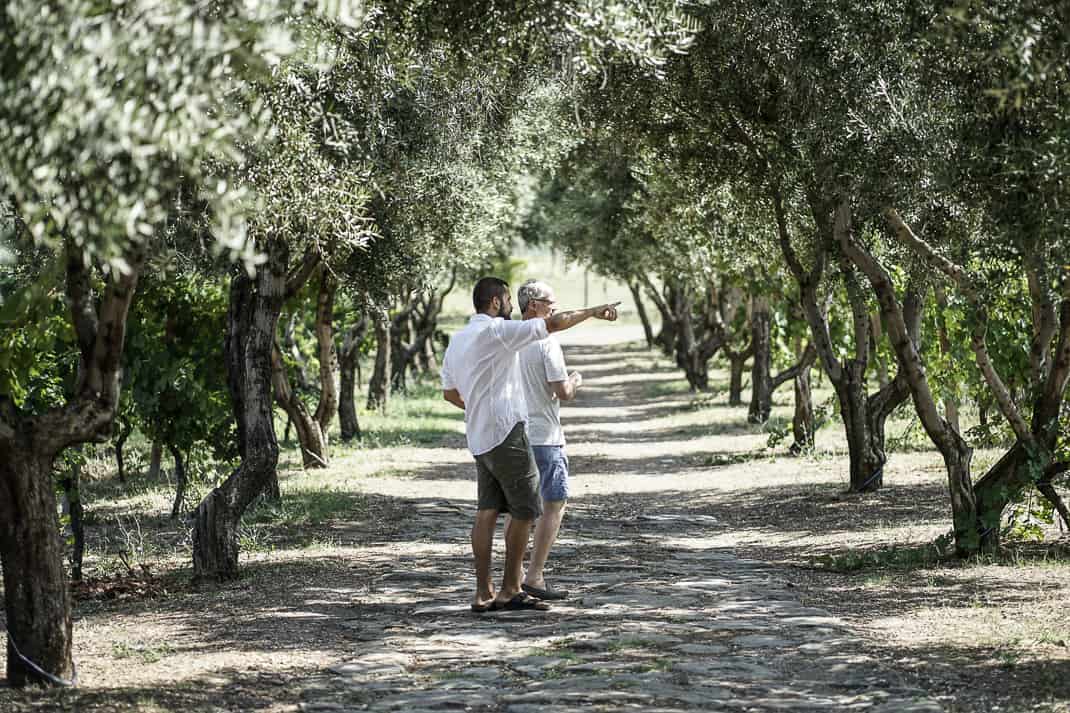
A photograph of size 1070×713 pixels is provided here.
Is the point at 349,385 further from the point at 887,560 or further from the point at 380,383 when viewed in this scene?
the point at 887,560

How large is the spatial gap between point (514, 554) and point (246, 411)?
12.8ft

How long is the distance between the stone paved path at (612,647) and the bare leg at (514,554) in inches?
5.9

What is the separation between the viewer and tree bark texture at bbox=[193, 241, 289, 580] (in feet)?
34.9

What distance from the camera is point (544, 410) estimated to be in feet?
30.8

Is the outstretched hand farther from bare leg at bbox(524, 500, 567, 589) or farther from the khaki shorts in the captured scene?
bare leg at bbox(524, 500, 567, 589)

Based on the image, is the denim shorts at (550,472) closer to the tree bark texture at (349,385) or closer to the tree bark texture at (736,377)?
the tree bark texture at (349,385)

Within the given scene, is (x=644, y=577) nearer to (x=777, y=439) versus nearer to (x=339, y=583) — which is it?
(x=339, y=583)

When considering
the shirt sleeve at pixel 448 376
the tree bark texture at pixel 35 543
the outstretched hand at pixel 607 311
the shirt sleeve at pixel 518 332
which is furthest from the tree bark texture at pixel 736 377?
the tree bark texture at pixel 35 543

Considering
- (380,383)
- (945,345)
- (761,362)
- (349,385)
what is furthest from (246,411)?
(380,383)

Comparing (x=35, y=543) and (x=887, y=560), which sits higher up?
(x=35, y=543)

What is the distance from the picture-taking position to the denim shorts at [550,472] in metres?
9.34

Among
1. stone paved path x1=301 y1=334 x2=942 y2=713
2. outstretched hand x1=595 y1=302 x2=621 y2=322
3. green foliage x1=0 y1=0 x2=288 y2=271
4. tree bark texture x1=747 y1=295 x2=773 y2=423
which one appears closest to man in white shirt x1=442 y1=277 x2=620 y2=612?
outstretched hand x1=595 y1=302 x2=621 y2=322

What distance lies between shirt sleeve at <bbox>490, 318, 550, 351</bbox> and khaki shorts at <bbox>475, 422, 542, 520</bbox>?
0.54 m

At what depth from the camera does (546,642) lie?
26.7 ft
